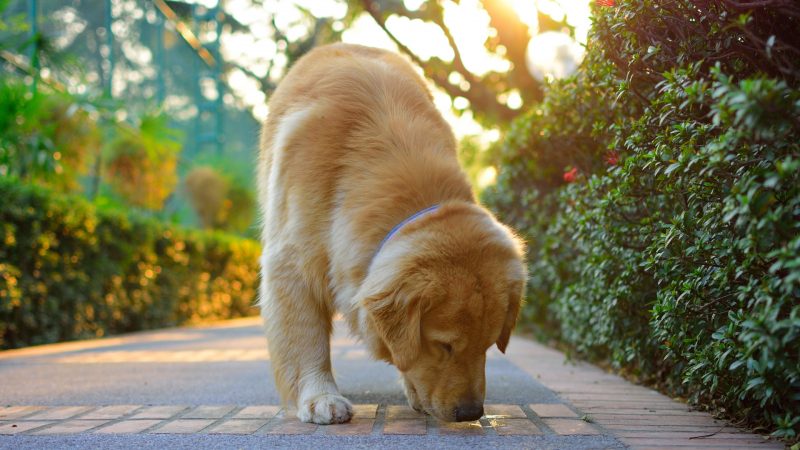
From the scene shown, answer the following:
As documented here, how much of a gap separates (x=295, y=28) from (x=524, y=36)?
633 inches

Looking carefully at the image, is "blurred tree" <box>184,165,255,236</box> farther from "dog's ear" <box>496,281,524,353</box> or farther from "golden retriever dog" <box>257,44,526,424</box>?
"dog's ear" <box>496,281,524,353</box>

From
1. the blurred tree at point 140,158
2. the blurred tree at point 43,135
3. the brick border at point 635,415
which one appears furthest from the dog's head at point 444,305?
the blurred tree at point 140,158

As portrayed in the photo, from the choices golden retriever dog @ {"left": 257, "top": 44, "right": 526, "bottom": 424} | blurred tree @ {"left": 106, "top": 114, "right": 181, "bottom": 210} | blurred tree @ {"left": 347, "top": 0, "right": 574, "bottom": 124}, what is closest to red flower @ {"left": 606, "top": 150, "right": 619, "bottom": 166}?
golden retriever dog @ {"left": 257, "top": 44, "right": 526, "bottom": 424}

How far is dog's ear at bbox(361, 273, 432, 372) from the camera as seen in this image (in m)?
3.00

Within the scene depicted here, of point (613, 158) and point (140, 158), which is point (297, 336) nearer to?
point (613, 158)

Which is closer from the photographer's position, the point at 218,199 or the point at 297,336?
the point at 297,336

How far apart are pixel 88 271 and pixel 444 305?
5.99m

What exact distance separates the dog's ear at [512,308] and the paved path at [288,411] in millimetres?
384

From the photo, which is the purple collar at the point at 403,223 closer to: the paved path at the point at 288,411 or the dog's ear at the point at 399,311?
the dog's ear at the point at 399,311

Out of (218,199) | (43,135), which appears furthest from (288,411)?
(218,199)

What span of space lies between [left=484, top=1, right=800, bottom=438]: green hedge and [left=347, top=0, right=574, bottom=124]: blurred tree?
5812 mm

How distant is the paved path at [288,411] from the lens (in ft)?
9.70

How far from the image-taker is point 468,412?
3.09 metres

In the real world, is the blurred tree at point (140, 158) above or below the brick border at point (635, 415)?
above
